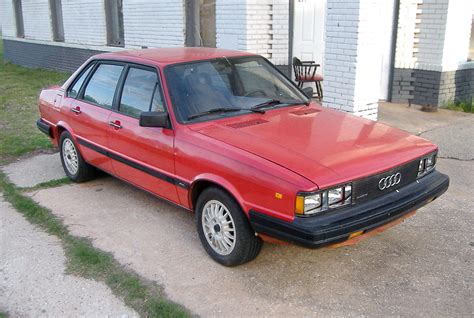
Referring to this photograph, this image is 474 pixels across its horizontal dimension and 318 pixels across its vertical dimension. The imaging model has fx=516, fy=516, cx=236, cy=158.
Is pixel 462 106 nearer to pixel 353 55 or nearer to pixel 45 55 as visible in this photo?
pixel 353 55

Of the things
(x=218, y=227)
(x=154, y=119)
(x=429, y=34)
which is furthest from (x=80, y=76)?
(x=429, y=34)

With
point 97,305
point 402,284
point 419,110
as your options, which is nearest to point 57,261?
point 97,305

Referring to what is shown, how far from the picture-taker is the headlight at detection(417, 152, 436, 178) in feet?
12.9

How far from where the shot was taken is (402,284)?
3.65 m

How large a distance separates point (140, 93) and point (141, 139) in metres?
0.45

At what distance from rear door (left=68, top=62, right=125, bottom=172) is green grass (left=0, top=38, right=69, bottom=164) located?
6.39ft

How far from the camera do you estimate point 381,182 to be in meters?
3.53

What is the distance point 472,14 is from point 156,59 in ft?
21.7

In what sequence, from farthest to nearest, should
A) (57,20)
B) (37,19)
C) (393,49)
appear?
1. (37,19)
2. (57,20)
3. (393,49)

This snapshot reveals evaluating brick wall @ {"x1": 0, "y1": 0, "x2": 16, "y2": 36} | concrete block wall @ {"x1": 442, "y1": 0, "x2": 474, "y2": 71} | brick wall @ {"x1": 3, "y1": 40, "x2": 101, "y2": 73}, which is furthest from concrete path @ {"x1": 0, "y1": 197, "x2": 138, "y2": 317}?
brick wall @ {"x1": 0, "y1": 0, "x2": 16, "y2": 36}

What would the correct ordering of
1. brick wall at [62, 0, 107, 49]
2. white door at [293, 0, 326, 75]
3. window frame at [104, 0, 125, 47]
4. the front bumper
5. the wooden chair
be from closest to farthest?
1. the front bumper
2. the wooden chair
3. white door at [293, 0, 326, 75]
4. window frame at [104, 0, 125, 47]
5. brick wall at [62, 0, 107, 49]

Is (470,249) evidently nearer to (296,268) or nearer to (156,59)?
(296,268)

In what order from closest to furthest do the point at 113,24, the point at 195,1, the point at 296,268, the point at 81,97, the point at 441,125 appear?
1. the point at 296,268
2. the point at 81,97
3. the point at 441,125
4. the point at 195,1
5. the point at 113,24

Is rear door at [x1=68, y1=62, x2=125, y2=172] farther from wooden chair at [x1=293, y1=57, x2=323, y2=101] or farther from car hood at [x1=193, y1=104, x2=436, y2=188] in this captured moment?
wooden chair at [x1=293, y1=57, x2=323, y2=101]
